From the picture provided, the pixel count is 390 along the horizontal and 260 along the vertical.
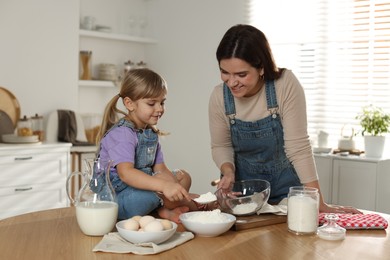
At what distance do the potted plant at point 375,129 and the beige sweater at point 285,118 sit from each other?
7.01 feet

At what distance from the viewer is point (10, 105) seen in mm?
4766

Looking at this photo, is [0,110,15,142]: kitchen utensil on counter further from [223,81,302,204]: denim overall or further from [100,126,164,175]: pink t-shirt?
[100,126,164,175]: pink t-shirt

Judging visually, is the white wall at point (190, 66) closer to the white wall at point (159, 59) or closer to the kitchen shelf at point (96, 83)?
the white wall at point (159, 59)

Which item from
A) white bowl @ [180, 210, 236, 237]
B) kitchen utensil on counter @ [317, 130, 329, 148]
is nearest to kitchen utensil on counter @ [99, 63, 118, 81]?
kitchen utensil on counter @ [317, 130, 329, 148]

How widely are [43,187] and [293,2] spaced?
2591 mm

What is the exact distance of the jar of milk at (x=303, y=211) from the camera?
5.98 feet

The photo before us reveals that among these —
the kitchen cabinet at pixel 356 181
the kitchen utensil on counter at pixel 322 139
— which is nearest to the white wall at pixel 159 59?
the kitchen utensil on counter at pixel 322 139

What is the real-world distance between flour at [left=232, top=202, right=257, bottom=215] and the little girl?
16cm

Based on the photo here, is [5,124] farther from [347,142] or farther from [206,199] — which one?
[206,199]

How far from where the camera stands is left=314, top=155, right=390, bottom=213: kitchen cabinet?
13.6 ft

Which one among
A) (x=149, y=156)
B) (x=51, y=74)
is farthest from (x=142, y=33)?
(x=149, y=156)

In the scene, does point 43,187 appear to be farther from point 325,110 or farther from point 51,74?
point 325,110

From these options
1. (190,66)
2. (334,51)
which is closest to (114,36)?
(190,66)

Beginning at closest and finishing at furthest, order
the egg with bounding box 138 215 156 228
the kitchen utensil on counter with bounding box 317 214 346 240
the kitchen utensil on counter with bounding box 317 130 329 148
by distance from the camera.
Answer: the egg with bounding box 138 215 156 228, the kitchen utensil on counter with bounding box 317 214 346 240, the kitchen utensil on counter with bounding box 317 130 329 148
